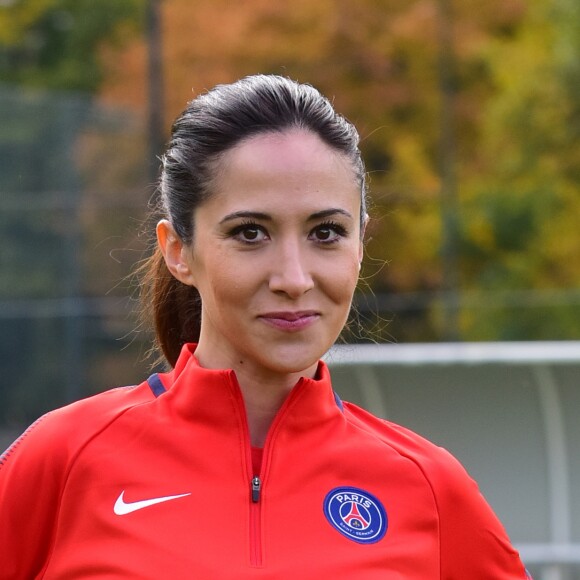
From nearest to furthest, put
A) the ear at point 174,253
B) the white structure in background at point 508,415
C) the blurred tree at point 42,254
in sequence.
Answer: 1. the ear at point 174,253
2. the white structure in background at point 508,415
3. the blurred tree at point 42,254

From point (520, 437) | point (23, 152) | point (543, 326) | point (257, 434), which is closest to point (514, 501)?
point (520, 437)

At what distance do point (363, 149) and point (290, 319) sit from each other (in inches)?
825

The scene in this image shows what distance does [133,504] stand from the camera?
96.5 inches

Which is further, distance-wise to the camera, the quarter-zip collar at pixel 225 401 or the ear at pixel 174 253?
the ear at pixel 174 253

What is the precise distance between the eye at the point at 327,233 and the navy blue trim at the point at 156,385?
42 centimetres

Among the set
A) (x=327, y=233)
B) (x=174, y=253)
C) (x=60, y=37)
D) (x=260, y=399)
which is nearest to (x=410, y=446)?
(x=260, y=399)

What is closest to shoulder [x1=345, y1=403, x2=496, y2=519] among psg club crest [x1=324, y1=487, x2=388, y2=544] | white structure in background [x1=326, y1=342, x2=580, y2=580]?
psg club crest [x1=324, y1=487, x2=388, y2=544]

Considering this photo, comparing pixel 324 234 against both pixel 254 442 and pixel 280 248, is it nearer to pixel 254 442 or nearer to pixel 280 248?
pixel 280 248

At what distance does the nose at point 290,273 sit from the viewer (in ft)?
7.97

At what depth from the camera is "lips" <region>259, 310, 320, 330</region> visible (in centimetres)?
246

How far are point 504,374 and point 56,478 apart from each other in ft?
18.1

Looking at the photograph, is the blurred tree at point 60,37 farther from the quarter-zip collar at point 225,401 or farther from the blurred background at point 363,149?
the quarter-zip collar at point 225,401

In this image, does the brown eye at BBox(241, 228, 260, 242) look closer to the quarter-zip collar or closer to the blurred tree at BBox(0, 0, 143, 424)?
the quarter-zip collar

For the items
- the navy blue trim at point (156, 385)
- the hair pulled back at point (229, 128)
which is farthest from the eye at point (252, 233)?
the navy blue trim at point (156, 385)
